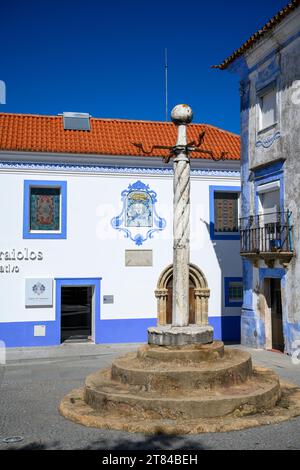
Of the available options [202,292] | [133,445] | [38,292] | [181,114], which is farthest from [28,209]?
Result: [133,445]

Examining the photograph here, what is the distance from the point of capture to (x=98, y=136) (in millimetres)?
16797

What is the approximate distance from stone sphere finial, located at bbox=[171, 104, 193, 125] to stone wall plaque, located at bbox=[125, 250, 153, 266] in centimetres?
746

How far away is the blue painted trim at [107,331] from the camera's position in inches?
590

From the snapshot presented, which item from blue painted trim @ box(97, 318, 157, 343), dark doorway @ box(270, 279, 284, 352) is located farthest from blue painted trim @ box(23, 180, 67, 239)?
dark doorway @ box(270, 279, 284, 352)

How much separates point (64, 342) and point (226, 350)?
8156 mm

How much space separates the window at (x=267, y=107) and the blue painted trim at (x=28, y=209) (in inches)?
241

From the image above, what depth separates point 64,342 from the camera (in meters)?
16.0

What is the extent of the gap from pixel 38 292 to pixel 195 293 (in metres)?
4.93

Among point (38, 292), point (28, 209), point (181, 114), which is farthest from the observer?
point (28, 209)

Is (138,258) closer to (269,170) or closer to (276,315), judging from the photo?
(276,315)

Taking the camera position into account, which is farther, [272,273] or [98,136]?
[98,136]

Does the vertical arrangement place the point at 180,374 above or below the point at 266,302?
below

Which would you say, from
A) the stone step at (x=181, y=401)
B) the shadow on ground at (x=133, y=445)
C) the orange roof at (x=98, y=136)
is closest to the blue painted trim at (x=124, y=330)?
the orange roof at (x=98, y=136)

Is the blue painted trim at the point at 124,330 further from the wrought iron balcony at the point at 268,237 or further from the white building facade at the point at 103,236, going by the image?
the wrought iron balcony at the point at 268,237
